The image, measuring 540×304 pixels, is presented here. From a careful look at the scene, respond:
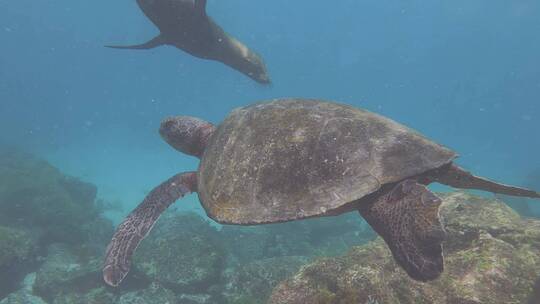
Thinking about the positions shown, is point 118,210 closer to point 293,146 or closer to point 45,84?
point 293,146

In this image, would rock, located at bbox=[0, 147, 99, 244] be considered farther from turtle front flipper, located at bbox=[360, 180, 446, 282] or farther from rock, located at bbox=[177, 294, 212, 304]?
turtle front flipper, located at bbox=[360, 180, 446, 282]

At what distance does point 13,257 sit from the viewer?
11.0 m

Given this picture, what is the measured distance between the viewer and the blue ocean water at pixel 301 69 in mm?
96938

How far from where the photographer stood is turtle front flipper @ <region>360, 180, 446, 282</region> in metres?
2.84

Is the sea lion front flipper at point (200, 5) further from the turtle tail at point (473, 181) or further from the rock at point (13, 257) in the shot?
the rock at point (13, 257)

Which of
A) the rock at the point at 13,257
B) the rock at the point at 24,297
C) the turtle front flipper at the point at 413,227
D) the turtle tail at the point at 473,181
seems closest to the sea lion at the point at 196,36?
the rock at the point at 13,257

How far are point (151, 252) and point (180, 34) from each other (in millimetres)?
7373

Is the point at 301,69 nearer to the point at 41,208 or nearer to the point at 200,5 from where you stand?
the point at 41,208

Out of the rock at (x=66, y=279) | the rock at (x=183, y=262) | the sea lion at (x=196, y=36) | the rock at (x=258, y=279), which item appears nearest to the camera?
the rock at (x=258, y=279)

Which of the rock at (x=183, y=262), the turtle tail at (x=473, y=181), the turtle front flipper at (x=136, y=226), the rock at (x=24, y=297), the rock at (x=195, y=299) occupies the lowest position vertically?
the rock at (x=24, y=297)

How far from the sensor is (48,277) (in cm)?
1076

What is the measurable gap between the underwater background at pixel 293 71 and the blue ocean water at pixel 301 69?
1.55ft

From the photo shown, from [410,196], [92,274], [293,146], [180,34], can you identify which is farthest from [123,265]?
[180,34]

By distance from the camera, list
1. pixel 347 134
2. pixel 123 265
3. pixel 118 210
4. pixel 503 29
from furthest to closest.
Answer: pixel 503 29 < pixel 118 210 < pixel 123 265 < pixel 347 134
